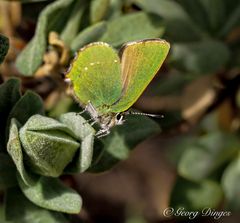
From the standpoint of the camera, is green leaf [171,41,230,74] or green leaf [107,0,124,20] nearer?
green leaf [107,0,124,20]

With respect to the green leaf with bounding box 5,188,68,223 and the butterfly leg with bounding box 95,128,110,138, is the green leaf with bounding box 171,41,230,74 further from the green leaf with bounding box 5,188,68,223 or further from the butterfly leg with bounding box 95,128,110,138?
the green leaf with bounding box 5,188,68,223

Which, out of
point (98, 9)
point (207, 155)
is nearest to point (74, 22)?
point (98, 9)

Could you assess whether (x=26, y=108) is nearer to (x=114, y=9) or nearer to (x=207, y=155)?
(x=114, y=9)

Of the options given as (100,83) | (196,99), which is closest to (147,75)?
(100,83)

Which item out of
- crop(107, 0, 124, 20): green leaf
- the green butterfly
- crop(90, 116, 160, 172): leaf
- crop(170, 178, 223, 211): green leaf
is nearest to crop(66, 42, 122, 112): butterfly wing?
the green butterfly

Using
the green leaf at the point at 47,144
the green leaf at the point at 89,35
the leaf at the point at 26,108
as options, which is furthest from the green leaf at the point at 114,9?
the green leaf at the point at 47,144

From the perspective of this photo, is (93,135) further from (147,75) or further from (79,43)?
(79,43)
